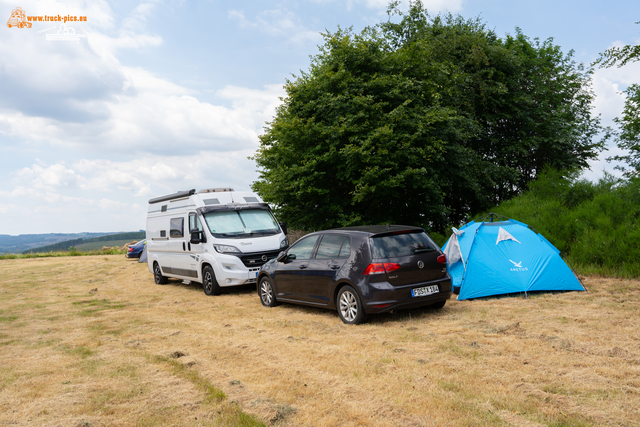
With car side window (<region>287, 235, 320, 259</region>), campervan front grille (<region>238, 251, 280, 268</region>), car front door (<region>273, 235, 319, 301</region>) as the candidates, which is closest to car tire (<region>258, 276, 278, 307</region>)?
car front door (<region>273, 235, 319, 301</region>)

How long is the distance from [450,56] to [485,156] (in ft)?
20.6

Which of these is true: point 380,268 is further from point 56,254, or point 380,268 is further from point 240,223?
point 56,254

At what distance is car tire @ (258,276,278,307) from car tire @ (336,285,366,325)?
7.31 ft

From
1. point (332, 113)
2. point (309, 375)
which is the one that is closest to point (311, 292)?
point (309, 375)

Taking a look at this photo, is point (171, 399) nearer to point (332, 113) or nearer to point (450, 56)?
point (332, 113)

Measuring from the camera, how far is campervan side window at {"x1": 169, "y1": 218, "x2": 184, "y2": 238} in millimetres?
13582

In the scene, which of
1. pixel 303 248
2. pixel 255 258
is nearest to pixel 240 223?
pixel 255 258

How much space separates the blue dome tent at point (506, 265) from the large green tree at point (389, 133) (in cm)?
578

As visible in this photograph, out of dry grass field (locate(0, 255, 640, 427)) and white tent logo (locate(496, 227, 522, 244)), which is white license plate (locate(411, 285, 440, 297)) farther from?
white tent logo (locate(496, 227, 522, 244))

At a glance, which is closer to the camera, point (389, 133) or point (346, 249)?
point (346, 249)

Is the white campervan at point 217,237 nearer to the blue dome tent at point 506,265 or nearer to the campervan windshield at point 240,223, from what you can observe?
the campervan windshield at point 240,223

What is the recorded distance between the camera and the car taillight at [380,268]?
7.52 meters

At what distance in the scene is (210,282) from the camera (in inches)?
483

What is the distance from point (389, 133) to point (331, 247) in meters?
7.89
